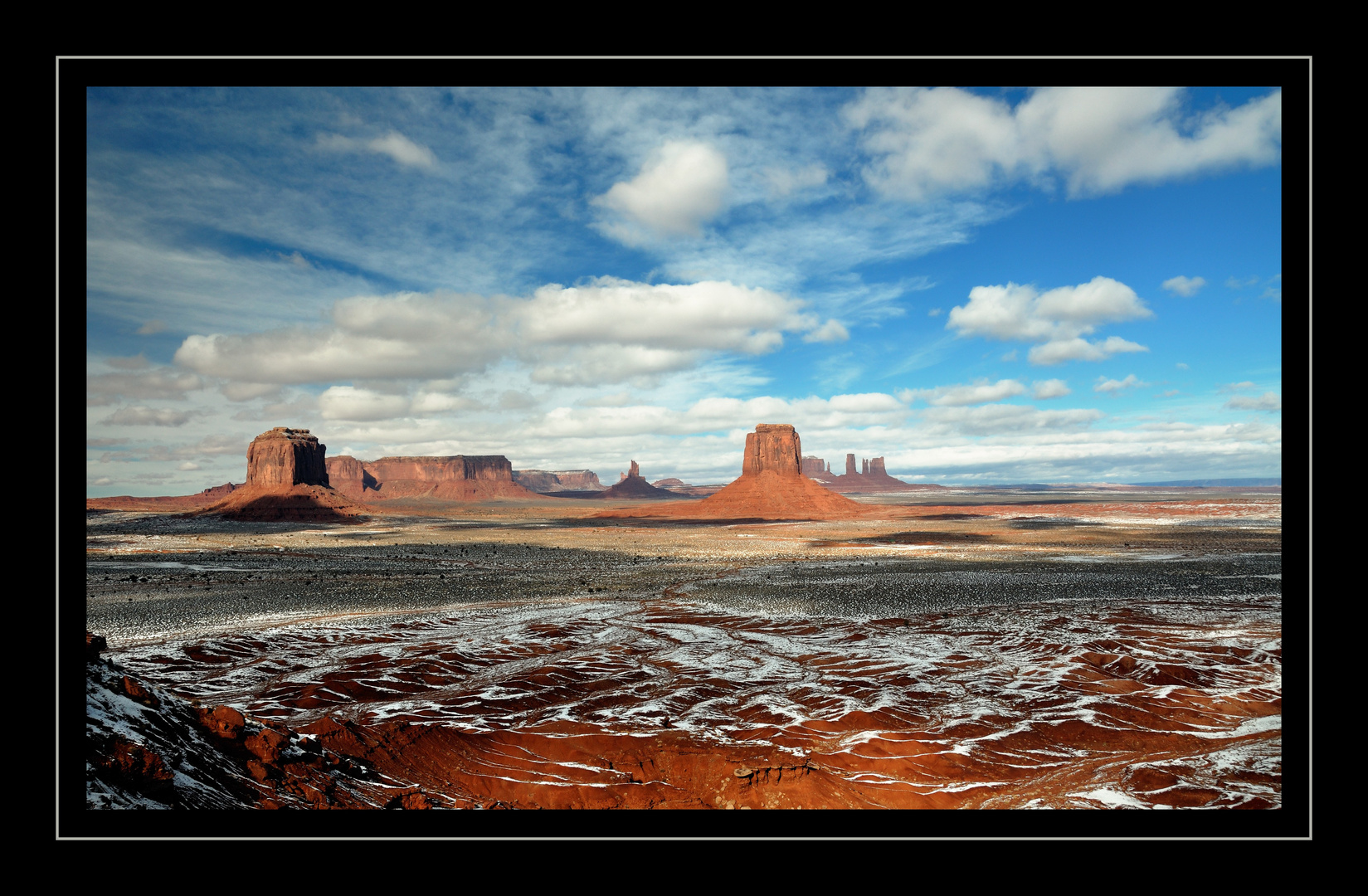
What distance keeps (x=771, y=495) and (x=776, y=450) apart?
12.1 m

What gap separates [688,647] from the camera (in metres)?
15.6

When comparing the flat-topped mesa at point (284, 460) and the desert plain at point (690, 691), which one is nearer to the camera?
the desert plain at point (690, 691)

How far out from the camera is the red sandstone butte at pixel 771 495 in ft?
334

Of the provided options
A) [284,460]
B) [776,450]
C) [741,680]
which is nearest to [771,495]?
[776,450]

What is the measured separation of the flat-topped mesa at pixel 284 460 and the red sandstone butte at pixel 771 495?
61.7 meters

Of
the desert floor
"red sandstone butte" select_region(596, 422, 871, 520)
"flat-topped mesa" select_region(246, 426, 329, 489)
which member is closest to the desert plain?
the desert floor

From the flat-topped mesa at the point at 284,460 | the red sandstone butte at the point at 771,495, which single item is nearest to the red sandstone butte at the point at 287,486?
the flat-topped mesa at the point at 284,460

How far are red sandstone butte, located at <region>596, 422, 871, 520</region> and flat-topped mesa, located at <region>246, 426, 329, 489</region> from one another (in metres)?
61.7

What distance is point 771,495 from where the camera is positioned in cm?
10919

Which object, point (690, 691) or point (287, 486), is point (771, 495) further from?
point (690, 691)

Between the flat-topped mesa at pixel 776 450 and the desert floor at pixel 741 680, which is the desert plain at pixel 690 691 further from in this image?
the flat-topped mesa at pixel 776 450
